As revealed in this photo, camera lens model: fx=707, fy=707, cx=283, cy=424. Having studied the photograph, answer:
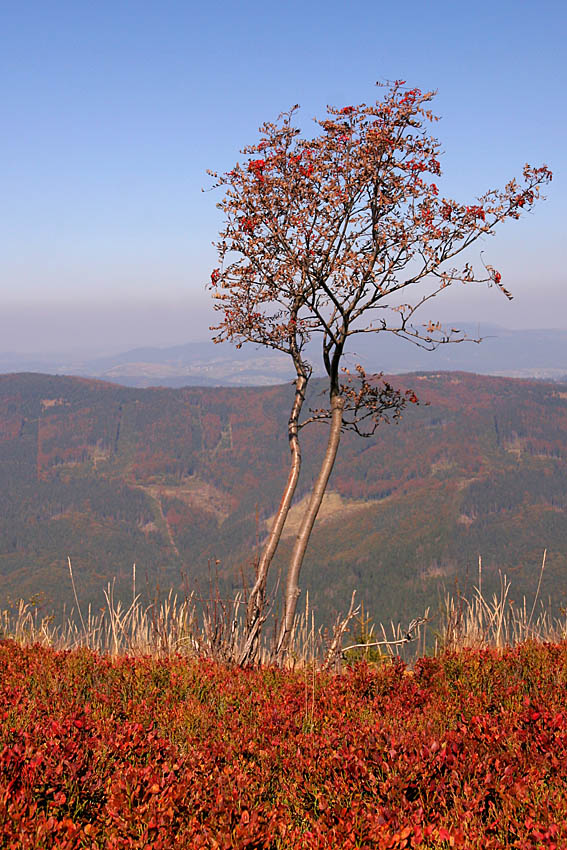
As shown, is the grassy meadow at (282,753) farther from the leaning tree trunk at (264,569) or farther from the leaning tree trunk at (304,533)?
the leaning tree trunk at (304,533)

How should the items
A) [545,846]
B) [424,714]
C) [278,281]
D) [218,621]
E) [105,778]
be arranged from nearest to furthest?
[545,846], [105,778], [424,714], [218,621], [278,281]

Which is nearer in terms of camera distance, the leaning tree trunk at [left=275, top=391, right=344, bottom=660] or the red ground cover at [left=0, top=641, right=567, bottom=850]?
the red ground cover at [left=0, top=641, right=567, bottom=850]

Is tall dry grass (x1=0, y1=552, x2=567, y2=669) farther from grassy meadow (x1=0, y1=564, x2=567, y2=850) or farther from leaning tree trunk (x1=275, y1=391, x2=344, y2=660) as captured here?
grassy meadow (x1=0, y1=564, x2=567, y2=850)

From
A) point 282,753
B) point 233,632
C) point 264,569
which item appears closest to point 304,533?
point 264,569

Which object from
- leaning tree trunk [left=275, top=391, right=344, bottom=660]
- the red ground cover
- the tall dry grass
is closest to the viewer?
the red ground cover

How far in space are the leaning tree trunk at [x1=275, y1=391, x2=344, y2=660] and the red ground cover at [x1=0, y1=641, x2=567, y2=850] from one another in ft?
6.69

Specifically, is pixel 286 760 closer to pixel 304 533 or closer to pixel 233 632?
pixel 233 632

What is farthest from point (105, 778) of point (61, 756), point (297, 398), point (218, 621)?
point (297, 398)

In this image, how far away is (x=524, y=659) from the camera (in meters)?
7.32

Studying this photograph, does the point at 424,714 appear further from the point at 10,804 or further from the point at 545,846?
the point at 10,804

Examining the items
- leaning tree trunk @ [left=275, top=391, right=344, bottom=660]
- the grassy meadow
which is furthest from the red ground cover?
leaning tree trunk @ [left=275, top=391, right=344, bottom=660]

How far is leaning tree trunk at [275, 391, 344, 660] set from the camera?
9.20 meters

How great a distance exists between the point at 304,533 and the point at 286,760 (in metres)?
5.25

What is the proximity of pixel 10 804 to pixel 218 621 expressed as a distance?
5089mm
